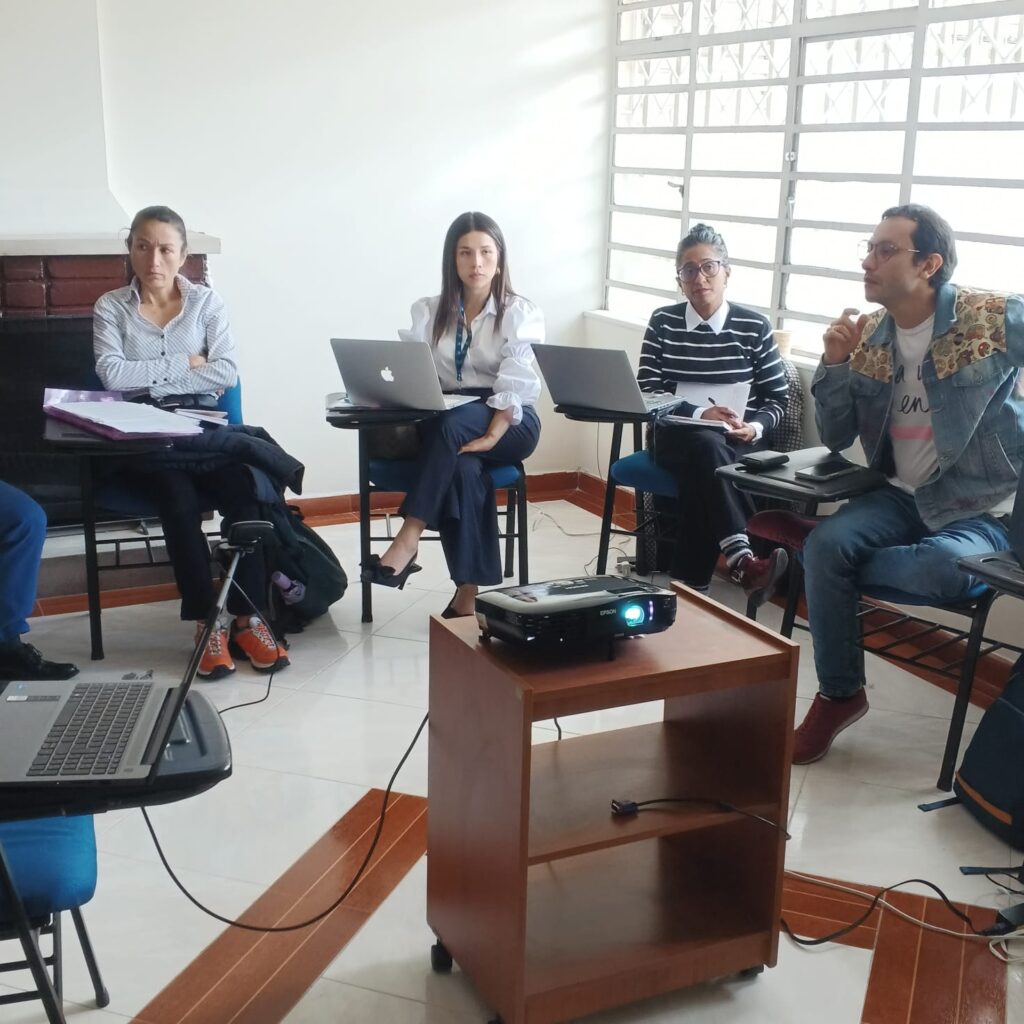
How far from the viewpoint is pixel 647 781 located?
2074 mm

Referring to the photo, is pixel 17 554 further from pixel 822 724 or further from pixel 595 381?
pixel 822 724

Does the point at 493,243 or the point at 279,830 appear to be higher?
the point at 493,243

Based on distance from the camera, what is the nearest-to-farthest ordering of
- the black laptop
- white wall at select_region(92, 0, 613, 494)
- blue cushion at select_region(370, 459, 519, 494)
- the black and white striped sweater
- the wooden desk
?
the wooden desk, the black laptop, blue cushion at select_region(370, 459, 519, 494), the black and white striped sweater, white wall at select_region(92, 0, 613, 494)

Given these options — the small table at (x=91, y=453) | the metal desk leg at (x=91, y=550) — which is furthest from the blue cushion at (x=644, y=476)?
the metal desk leg at (x=91, y=550)

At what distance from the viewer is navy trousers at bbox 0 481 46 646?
3100 millimetres

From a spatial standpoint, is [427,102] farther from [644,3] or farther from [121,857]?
[121,857]

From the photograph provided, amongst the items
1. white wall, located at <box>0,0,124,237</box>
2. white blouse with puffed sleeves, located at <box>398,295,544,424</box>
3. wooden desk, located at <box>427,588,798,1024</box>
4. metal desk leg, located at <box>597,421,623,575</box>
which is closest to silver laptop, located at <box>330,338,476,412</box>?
white blouse with puffed sleeves, located at <box>398,295,544,424</box>

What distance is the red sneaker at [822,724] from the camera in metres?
2.91

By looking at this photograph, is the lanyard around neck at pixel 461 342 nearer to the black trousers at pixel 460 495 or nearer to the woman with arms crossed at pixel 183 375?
the black trousers at pixel 460 495

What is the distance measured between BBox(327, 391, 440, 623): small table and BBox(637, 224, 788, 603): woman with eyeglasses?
80 centimetres

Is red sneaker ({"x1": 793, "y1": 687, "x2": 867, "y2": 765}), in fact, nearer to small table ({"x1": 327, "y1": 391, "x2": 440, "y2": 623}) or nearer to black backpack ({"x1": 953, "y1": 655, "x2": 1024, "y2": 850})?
black backpack ({"x1": 953, "y1": 655, "x2": 1024, "y2": 850})

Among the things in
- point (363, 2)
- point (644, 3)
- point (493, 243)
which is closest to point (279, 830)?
point (493, 243)

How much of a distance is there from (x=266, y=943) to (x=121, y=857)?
0.47m

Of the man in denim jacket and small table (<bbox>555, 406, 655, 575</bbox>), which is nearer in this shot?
the man in denim jacket
